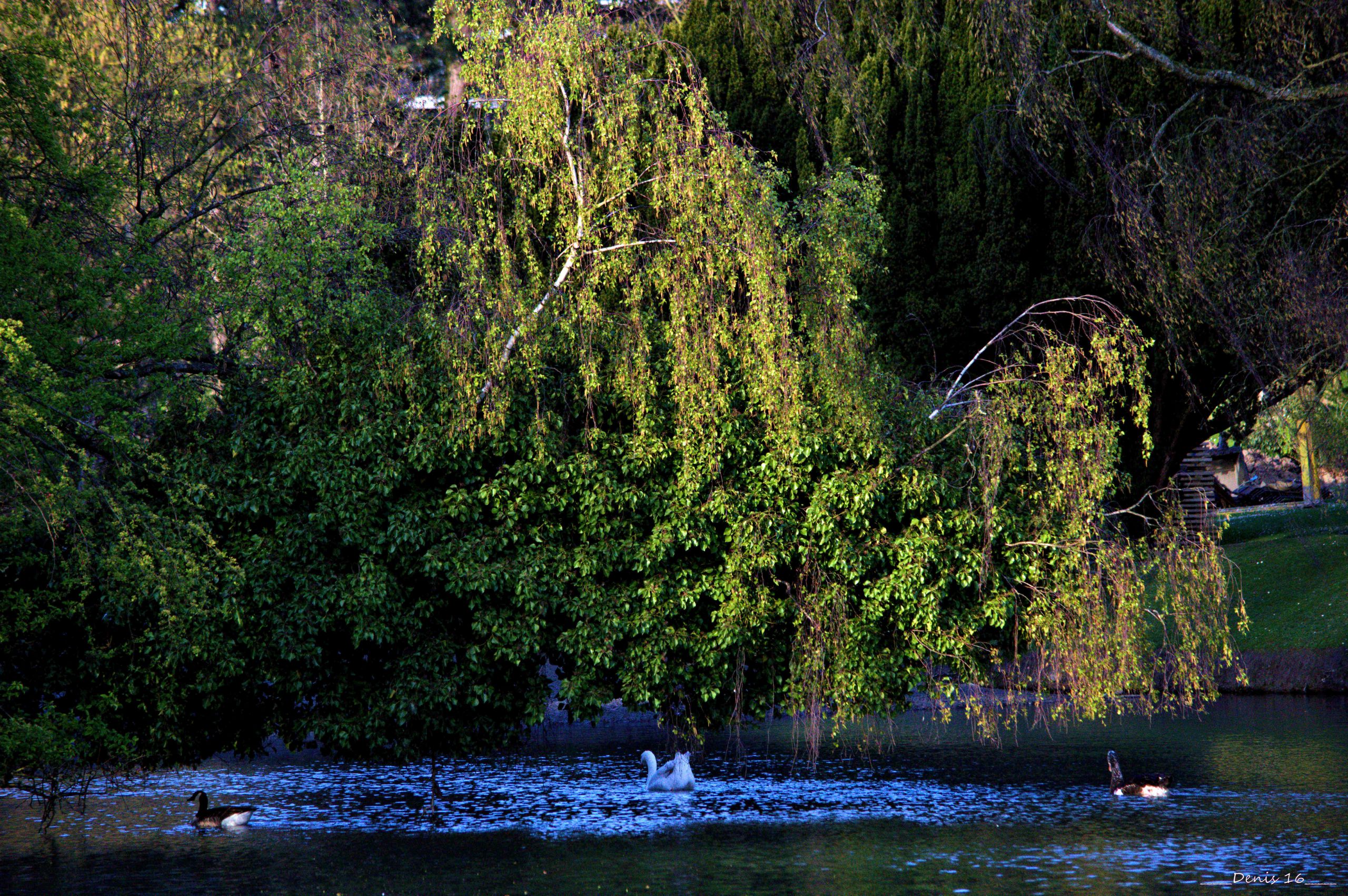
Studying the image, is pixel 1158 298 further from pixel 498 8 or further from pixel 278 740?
pixel 278 740

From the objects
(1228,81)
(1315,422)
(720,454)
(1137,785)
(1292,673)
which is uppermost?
(1228,81)

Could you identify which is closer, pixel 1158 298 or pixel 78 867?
pixel 78 867

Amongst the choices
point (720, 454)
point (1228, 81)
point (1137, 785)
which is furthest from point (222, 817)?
point (1228, 81)

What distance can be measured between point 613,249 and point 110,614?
869 centimetres

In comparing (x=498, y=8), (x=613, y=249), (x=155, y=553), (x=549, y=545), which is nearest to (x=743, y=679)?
(x=549, y=545)

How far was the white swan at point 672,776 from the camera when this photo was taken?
784 inches

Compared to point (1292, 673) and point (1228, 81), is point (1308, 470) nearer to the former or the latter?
point (1292, 673)

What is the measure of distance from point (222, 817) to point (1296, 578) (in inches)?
1184

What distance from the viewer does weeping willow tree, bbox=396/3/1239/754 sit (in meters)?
17.9

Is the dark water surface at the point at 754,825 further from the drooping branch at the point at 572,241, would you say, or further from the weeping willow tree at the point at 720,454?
the drooping branch at the point at 572,241

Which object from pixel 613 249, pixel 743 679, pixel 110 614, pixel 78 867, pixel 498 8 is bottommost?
pixel 78 867

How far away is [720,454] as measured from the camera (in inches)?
A: 741

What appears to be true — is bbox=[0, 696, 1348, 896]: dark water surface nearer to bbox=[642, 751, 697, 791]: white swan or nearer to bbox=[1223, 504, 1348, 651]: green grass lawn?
bbox=[642, 751, 697, 791]: white swan

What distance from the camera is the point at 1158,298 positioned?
85.0 feet
